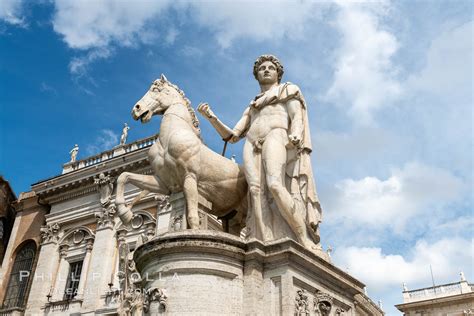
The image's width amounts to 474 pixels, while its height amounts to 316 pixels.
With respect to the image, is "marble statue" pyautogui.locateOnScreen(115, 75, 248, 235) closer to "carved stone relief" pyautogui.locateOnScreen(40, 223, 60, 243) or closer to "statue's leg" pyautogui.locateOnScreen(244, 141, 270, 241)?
"statue's leg" pyautogui.locateOnScreen(244, 141, 270, 241)

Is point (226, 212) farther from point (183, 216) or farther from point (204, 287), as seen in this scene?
point (204, 287)

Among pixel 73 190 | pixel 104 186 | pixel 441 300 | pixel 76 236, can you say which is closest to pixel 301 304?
pixel 104 186

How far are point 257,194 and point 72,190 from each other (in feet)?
76.1

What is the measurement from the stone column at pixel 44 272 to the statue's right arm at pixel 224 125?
71.0 feet

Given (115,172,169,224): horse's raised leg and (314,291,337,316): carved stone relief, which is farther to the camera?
(115,172,169,224): horse's raised leg

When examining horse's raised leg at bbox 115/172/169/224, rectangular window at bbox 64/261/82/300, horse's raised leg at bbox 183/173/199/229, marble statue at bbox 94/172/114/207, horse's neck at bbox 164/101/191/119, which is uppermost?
marble statue at bbox 94/172/114/207

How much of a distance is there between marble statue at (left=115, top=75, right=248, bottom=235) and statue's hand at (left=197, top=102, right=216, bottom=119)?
32 cm

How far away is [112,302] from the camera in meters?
22.9

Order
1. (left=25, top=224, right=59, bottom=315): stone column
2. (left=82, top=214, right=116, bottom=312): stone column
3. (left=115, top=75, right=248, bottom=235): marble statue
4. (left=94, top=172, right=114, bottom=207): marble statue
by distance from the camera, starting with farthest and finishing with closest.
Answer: (left=94, top=172, right=114, bottom=207): marble statue
(left=25, top=224, right=59, bottom=315): stone column
(left=82, top=214, right=116, bottom=312): stone column
(left=115, top=75, right=248, bottom=235): marble statue

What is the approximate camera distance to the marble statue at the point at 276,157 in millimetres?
6613

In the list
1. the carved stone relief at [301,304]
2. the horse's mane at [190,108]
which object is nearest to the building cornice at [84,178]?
the horse's mane at [190,108]

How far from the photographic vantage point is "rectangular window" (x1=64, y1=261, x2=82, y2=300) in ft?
83.1

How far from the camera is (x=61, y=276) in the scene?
26.3m

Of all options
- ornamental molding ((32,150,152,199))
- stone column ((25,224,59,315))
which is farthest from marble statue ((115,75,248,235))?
stone column ((25,224,59,315))
